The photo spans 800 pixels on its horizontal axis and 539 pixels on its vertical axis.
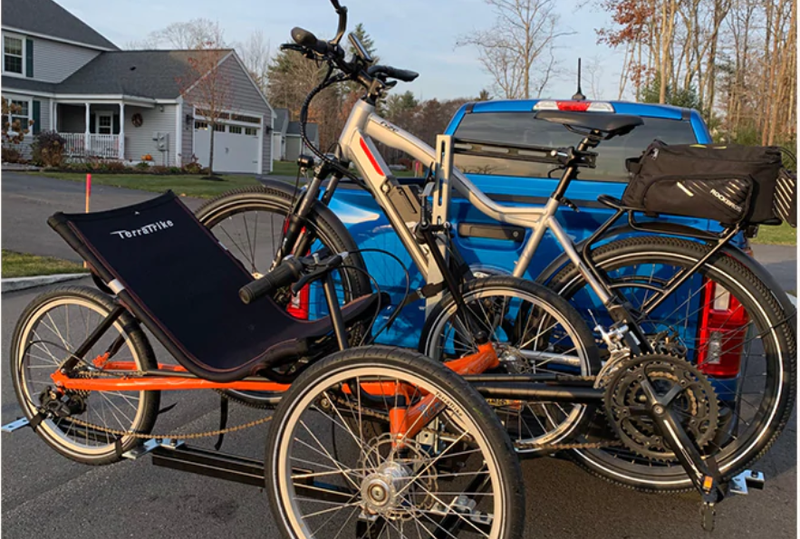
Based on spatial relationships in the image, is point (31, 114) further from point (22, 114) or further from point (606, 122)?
point (606, 122)

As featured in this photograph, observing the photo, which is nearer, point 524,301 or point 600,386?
point 600,386

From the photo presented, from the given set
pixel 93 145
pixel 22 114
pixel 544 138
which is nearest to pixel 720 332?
pixel 544 138

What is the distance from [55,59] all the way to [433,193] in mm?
32306

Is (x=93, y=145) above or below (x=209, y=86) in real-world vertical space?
below

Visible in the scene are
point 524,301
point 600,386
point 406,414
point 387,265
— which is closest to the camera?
point 406,414

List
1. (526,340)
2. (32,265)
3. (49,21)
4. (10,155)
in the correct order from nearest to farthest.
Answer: (526,340) < (32,265) < (10,155) < (49,21)

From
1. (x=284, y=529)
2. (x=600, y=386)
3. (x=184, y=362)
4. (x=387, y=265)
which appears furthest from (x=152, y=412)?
(x=600, y=386)

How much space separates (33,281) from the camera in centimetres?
738

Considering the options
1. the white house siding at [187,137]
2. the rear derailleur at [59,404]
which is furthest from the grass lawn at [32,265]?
the white house siding at [187,137]

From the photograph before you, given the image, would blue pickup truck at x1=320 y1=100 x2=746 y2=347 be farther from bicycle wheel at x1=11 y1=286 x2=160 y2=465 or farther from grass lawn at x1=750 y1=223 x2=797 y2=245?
grass lawn at x1=750 y1=223 x2=797 y2=245

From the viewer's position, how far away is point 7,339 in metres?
5.47

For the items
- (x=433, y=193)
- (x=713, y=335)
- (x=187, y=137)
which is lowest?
(x=713, y=335)

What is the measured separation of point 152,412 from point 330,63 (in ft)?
6.44

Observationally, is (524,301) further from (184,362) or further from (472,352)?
(184,362)
